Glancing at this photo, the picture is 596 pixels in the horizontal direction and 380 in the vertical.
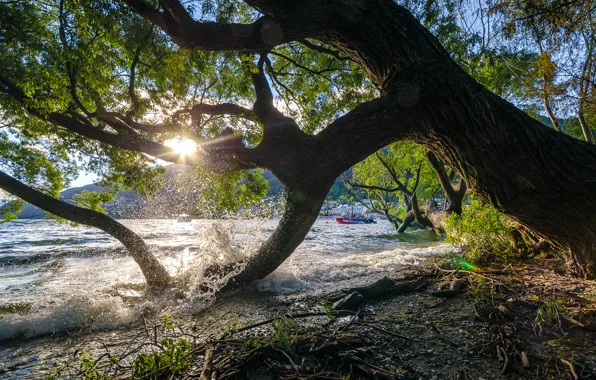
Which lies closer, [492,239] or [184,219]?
[492,239]

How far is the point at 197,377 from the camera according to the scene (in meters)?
2.07

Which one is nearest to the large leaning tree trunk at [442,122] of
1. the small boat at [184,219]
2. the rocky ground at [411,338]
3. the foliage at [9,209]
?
the rocky ground at [411,338]

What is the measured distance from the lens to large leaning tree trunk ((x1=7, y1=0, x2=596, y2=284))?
3.64 meters

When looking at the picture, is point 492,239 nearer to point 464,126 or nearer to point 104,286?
point 464,126

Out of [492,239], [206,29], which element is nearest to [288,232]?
[206,29]

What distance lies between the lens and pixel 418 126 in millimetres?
4230

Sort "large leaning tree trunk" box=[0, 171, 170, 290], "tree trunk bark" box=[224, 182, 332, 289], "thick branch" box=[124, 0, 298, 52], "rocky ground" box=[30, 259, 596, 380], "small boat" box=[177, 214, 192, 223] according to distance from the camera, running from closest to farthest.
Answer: "rocky ground" box=[30, 259, 596, 380] → "thick branch" box=[124, 0, 298, 52] → "tree trunk bark" box=[224, 182, 332, 289] → "large leaning tree trunk" box=[0, 171, 170, 290] → "small boat" box=[177, 214, 192, 223]

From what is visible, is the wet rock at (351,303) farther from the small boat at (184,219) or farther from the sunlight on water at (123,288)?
the small boat at (184,219)

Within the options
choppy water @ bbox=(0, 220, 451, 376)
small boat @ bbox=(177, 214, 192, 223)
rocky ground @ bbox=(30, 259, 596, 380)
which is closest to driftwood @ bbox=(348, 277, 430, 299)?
rocky ground @ bbox=(30, 259, 596, 380)

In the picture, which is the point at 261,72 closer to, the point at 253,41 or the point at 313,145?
the point at 253,41

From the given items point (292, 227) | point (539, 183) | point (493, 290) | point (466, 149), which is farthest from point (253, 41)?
point (493, 290)

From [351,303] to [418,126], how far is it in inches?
116

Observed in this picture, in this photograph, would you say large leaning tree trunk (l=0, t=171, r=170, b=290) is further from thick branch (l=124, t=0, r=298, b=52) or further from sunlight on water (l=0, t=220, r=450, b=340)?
thick branch (l=124, t=0, r=298, b=52)

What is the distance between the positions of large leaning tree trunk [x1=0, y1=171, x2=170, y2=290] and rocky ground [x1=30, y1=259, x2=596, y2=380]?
272 centimetres
